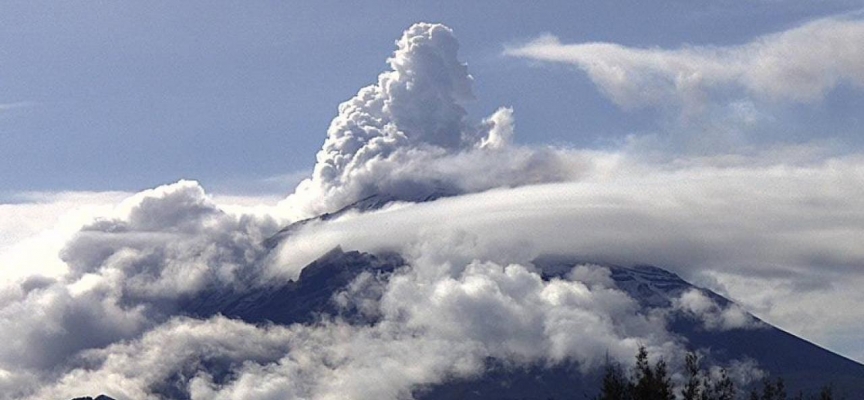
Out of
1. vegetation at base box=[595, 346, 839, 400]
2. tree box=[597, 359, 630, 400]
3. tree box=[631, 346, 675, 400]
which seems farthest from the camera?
tree box=[597, 359, 630, 400]

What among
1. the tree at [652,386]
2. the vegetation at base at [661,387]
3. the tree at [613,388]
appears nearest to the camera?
the tree at [652,386]

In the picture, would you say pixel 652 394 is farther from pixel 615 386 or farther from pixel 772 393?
pixel 772 393

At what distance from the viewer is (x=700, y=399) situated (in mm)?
180375

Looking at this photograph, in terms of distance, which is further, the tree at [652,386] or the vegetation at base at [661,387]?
the vegetation at base at [661,387]

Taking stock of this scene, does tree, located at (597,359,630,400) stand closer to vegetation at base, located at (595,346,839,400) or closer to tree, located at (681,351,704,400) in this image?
vegetation at base, located at (595,346,839,400)

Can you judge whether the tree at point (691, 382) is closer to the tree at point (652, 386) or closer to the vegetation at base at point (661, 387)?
the vegetation at base at point (661, 387)

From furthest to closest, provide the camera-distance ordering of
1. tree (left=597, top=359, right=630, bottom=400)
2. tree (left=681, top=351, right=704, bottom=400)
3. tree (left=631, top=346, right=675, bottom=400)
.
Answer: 1. tree (left=597, top=359, right=630, bottom=400)
2. tree (left=681, top=351, right=704, bottom=400)
3. tree (left=631, top=346, right=675, bottom=400)

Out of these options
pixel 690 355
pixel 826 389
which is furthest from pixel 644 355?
pixel 826 389

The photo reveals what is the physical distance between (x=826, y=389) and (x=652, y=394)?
25.2m

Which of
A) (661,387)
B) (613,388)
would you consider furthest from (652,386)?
(613,388)

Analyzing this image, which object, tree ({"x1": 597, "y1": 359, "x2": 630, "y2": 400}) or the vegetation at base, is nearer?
the vegetation at base

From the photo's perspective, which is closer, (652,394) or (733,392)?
(652,394)

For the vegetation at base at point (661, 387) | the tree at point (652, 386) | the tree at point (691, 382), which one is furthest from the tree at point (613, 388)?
the tree at point (691, 382)

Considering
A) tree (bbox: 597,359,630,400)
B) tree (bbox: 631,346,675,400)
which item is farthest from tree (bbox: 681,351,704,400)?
tree (bbox: 597,359,630,400)
